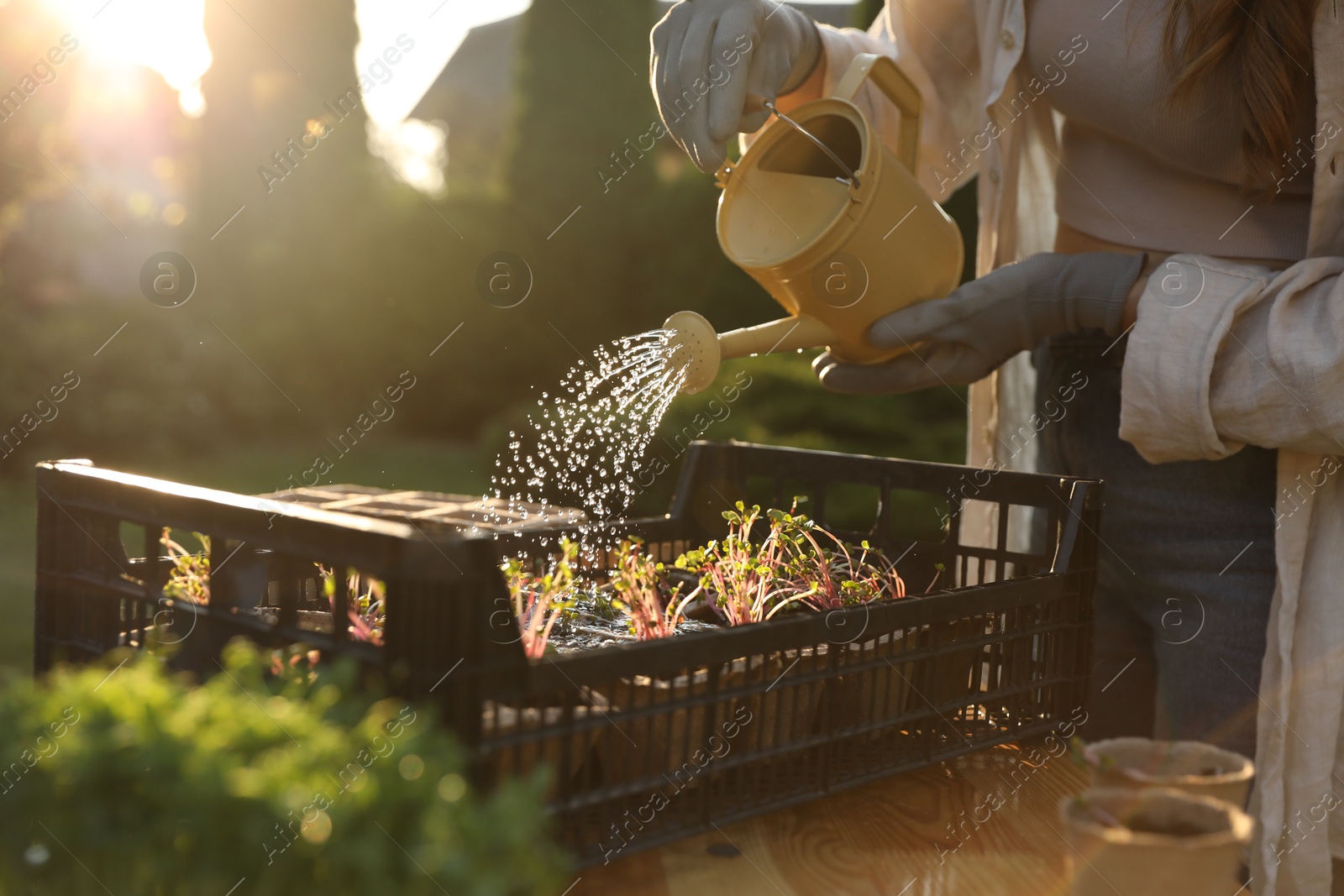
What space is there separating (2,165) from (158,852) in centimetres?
615

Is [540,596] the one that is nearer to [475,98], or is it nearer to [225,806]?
[225,806]

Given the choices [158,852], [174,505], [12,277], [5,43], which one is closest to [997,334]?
[174,505]

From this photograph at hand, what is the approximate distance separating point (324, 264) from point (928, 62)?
Result: 25.1 feet

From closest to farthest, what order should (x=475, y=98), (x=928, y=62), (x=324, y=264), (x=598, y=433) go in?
1. (x=928, y=62)
2. (x=598, y=433)
3. (x=324, y=264)
4. (x=475, y=98)

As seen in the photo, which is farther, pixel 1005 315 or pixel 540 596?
pixel 1005 315

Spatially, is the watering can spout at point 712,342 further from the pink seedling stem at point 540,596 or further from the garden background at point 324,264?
the garden background at point 324,264

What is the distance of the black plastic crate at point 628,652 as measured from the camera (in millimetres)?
673

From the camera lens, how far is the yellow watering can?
1.22m

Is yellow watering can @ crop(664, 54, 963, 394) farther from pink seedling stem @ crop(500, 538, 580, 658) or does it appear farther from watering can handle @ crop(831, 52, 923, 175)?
pink seedling stem @ crop(500, 538, 580, 658)

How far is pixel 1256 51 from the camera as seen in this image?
117cm

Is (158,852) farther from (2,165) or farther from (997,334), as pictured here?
(2,165)

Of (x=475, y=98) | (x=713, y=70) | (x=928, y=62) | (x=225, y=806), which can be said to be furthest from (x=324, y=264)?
(x=225, y=806)

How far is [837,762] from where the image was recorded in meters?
0.99

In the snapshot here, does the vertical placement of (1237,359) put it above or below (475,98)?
below
